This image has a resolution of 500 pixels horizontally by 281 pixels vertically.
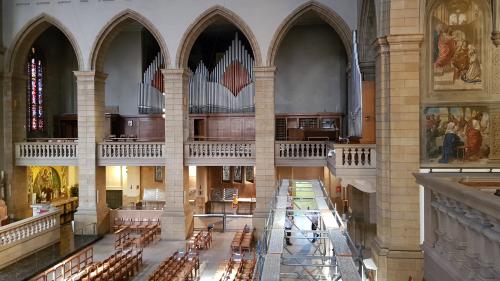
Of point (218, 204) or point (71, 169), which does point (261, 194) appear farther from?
point (71, 169)

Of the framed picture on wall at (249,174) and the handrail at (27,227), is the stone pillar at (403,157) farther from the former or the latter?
the framed picture on wall at (249,174)

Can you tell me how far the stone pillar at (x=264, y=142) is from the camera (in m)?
15.1

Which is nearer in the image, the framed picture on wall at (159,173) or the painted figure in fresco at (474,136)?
the painted figure in fresco at (474,136)

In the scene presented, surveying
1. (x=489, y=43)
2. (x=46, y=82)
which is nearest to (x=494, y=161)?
(x=489, y=43)

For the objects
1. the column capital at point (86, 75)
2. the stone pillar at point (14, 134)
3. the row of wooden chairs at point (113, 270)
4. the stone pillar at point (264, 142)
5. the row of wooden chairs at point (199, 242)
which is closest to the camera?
the row of wooden chairs at point (113, 270)

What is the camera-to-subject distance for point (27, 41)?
16.5 meters

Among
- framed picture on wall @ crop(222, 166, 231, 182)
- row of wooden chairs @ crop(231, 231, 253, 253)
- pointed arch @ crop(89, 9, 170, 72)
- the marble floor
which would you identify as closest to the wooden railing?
row of wooden chairs @ crop(231, 231, 253, 253)

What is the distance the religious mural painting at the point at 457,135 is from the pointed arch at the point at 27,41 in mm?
12304

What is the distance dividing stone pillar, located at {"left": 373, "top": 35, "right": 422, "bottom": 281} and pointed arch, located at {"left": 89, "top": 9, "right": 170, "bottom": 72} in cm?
857

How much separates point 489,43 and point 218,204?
1360 cm

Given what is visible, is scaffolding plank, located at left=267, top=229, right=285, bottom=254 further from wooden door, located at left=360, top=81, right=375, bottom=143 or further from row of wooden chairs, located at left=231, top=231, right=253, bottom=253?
row of wooden chairs, located at left=231, top=231, right=253, bottom=253

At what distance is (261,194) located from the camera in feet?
50.3

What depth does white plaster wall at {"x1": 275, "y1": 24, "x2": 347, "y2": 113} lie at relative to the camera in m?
18.7

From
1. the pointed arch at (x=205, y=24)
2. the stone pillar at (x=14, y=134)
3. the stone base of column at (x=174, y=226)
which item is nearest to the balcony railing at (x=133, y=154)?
the stone base of column at (x=174, y=226)
